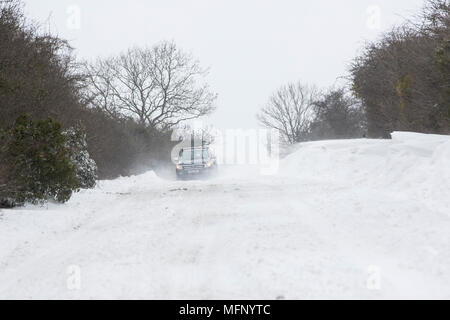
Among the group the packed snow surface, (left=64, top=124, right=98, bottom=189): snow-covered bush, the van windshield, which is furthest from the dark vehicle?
the packed snow surface

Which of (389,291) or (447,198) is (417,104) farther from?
(389,291)

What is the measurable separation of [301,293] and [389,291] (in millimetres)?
786

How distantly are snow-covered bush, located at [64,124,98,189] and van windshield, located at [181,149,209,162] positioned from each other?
244 inches

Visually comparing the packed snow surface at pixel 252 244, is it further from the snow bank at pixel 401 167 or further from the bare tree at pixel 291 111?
Answer: the bare tree at pixel 291 111

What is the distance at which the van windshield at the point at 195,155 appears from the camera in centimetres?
1978

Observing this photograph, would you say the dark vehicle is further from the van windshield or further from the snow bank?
the snow bank

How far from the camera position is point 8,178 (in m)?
8.20

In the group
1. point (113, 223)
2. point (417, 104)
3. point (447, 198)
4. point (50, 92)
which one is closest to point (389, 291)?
point (447, 198)

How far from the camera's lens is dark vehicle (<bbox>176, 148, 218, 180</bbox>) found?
755 inches

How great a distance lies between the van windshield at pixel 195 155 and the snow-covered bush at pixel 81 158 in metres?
6.21

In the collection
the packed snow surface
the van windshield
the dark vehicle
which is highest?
the van windshield

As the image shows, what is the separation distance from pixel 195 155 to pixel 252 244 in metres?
15.1

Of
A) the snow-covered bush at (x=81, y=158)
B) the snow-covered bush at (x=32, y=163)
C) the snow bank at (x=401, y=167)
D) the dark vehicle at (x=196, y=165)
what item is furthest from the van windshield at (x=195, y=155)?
the snow-covered bush at (x=32, y=163)

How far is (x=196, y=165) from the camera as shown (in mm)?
19188
